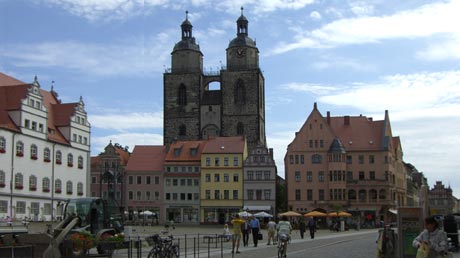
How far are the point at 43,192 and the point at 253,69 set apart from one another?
51208 millimetres

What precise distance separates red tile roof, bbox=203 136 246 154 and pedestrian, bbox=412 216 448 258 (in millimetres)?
77701

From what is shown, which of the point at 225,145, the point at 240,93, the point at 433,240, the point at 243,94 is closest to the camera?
the point at 433,240

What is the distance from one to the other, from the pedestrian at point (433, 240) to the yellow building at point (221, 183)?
7622 centimetres

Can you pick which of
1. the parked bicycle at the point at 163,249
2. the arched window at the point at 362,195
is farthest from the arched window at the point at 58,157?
the parked bicycle at the point at 163,249

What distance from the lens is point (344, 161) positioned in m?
86.6

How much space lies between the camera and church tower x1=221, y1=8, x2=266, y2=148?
105 m

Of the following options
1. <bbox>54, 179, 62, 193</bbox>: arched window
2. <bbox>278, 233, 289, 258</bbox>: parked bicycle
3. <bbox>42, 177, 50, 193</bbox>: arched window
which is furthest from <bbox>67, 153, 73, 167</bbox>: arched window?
<bbox>278, 233, 289, 258</bbox>: parked bicycle

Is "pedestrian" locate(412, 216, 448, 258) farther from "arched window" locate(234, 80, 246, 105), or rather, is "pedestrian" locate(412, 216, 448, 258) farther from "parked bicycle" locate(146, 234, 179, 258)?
"arched window" locate(234, 80, 246, 105)

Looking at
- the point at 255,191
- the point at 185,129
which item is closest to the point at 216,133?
the point at 185,129

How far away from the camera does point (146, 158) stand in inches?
3711

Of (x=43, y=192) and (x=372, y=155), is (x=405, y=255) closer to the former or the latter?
(x=43, y=192)

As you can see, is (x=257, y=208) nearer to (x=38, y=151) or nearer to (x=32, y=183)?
(x=38, y=151)

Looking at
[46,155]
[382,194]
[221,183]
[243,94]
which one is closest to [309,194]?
[382,194]

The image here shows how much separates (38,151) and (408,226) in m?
52.3
